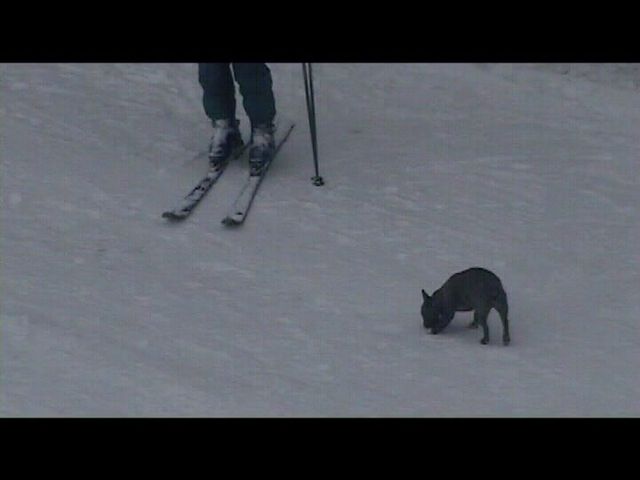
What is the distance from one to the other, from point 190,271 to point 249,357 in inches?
49.4

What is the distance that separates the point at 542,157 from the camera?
9.39 metres

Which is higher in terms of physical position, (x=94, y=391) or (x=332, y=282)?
(x=94, y=391)

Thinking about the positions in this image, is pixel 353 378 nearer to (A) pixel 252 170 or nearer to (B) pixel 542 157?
(A) pixel 252 170

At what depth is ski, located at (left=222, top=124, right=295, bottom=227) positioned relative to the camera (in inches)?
307

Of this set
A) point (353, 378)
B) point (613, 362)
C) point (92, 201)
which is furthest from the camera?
point (92, 201)

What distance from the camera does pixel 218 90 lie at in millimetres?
A: 8742

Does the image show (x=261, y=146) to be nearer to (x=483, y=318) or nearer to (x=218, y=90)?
(x=218, y=90)

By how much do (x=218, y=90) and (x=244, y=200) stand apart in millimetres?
1012

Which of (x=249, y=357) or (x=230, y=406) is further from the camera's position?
(x=249, y=357)

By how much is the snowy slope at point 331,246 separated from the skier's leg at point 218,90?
0.46 meters

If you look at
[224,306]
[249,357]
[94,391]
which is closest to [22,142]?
[224,306]

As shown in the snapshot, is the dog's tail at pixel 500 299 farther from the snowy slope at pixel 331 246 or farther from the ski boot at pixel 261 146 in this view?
the ski boot at pixel 261 146

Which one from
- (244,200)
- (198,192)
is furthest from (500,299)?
(198,192)

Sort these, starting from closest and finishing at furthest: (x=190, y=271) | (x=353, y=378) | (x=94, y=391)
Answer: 1. (x=94, y=391)
2. (x=353, y=378)
3. (x=190, y=271)
